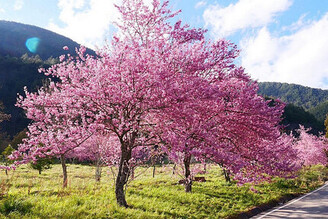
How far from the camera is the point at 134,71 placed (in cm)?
695

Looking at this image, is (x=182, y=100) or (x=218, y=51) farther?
(x=218, y=51)

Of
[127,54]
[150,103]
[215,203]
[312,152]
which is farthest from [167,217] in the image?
[312,152]

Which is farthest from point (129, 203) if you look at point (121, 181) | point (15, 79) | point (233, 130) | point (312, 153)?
point (15, 79)

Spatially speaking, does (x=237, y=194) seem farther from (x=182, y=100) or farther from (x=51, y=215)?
(x=51, y=215)

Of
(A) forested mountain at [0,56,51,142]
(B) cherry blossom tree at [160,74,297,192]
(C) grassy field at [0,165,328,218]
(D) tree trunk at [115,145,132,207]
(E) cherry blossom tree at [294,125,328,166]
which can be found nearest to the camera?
(C) grassy field at [0,165,328,218]

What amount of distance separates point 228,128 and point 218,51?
3.48 m

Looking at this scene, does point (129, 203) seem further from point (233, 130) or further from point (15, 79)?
point (15, 79)

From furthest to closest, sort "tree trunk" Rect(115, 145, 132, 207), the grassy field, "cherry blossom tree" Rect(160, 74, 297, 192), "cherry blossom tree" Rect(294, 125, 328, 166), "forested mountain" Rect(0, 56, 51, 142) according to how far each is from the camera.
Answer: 1. "forested mountain" Rect(0, 56, 51, 142)
2. "cherry blossom tree" Rect(294, 125, 328, 166)
3. "tree trunk" Rect(115, 145, 132, 207)
4. "cherry blossom tree" Rect(160, 74, 297, 192)
5. the grassy field

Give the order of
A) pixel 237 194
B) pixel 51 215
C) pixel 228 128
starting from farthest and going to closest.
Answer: pixel 237 194 → pixel 228 128 → pixel 51 215

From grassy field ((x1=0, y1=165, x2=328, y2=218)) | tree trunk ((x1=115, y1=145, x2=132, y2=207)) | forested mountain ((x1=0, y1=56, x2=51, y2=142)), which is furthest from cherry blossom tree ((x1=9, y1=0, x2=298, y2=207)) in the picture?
forested mountain ((x1=0, y1=56, x2=51, y2=142))

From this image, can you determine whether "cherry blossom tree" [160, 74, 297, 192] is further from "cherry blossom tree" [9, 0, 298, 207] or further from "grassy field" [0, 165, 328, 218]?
"grassy field" [0, 165, 328, 218]

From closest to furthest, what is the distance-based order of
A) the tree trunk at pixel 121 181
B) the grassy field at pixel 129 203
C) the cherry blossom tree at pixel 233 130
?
the grassy field at pixel 129 203
the cherry blossom tree at pixel 233 130
the tree trunk at pixel 121 181

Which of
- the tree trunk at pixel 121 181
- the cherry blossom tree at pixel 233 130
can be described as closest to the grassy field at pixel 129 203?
the tree trunk at pixel 121 181

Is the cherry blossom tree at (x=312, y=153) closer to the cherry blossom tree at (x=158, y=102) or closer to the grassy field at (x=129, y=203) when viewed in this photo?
the grassy field at (x=129, y=203)
